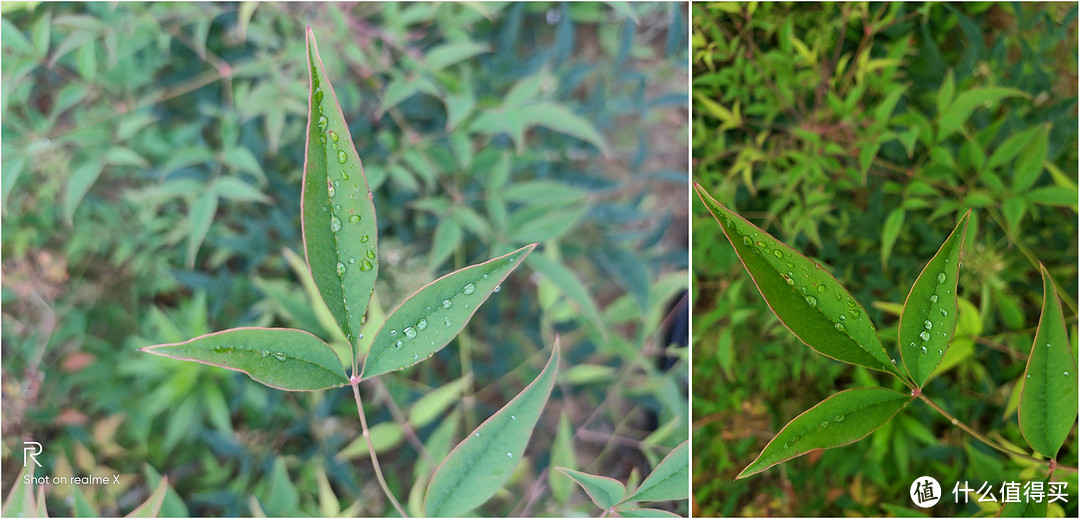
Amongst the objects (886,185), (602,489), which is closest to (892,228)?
(886,185)

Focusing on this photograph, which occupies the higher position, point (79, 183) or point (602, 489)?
point (79, 183)

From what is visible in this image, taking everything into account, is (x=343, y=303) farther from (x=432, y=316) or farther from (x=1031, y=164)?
(x=1031, y=164)

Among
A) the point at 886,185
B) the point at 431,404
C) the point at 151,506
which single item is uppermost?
the point at 886,185

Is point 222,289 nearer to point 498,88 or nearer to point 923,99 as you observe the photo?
point 498,88

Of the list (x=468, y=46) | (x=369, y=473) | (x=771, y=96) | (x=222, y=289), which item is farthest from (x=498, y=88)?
(x=369, y=473)

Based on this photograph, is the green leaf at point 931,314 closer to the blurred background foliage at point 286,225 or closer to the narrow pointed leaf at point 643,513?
the narrow pointed leaf at point 643,513

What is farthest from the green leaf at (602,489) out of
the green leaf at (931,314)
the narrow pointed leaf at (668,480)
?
the green leaf at (931,314)

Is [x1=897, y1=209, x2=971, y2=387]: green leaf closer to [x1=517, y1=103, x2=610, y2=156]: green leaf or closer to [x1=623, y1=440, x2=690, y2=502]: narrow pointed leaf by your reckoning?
[x1=623, y1=440, x2=690, y2=502]: narrow pointed leaf
